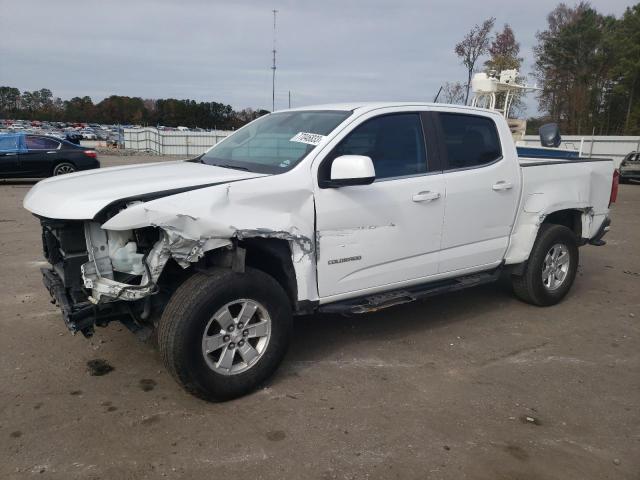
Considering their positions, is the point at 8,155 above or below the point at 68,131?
Result: below

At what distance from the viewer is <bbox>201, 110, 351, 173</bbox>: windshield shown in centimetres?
379

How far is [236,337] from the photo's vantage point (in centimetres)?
341

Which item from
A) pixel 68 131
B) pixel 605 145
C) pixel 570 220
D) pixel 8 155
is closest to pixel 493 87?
pixel 570 220

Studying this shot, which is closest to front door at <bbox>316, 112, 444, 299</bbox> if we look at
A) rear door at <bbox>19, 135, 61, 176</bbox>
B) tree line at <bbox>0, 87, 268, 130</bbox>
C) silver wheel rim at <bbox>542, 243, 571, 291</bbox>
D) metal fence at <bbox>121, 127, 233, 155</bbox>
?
silver wheel rim at <bbox>542, 243, 571, 291</bbox>

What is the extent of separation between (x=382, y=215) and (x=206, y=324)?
1.47 m

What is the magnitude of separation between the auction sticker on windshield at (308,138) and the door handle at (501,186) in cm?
171

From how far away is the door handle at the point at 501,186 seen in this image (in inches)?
182

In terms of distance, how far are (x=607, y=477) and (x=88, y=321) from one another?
2999 millimetres

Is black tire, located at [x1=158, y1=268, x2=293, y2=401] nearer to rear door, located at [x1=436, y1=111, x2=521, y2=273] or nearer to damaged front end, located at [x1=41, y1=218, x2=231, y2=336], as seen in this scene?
damaged front end, located at [x1=41, y1=218, x2=231, y2=336]

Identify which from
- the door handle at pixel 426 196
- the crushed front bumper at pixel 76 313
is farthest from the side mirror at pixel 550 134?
the crushed front bumper at pixel 76 313

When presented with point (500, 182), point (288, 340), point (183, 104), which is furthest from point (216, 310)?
point (183, 104)

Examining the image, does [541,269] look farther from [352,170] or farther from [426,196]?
[352,170]

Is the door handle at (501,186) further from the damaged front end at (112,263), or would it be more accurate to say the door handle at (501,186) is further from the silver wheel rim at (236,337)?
the damaged front end at (112,263)

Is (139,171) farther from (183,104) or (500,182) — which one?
(183,104)
